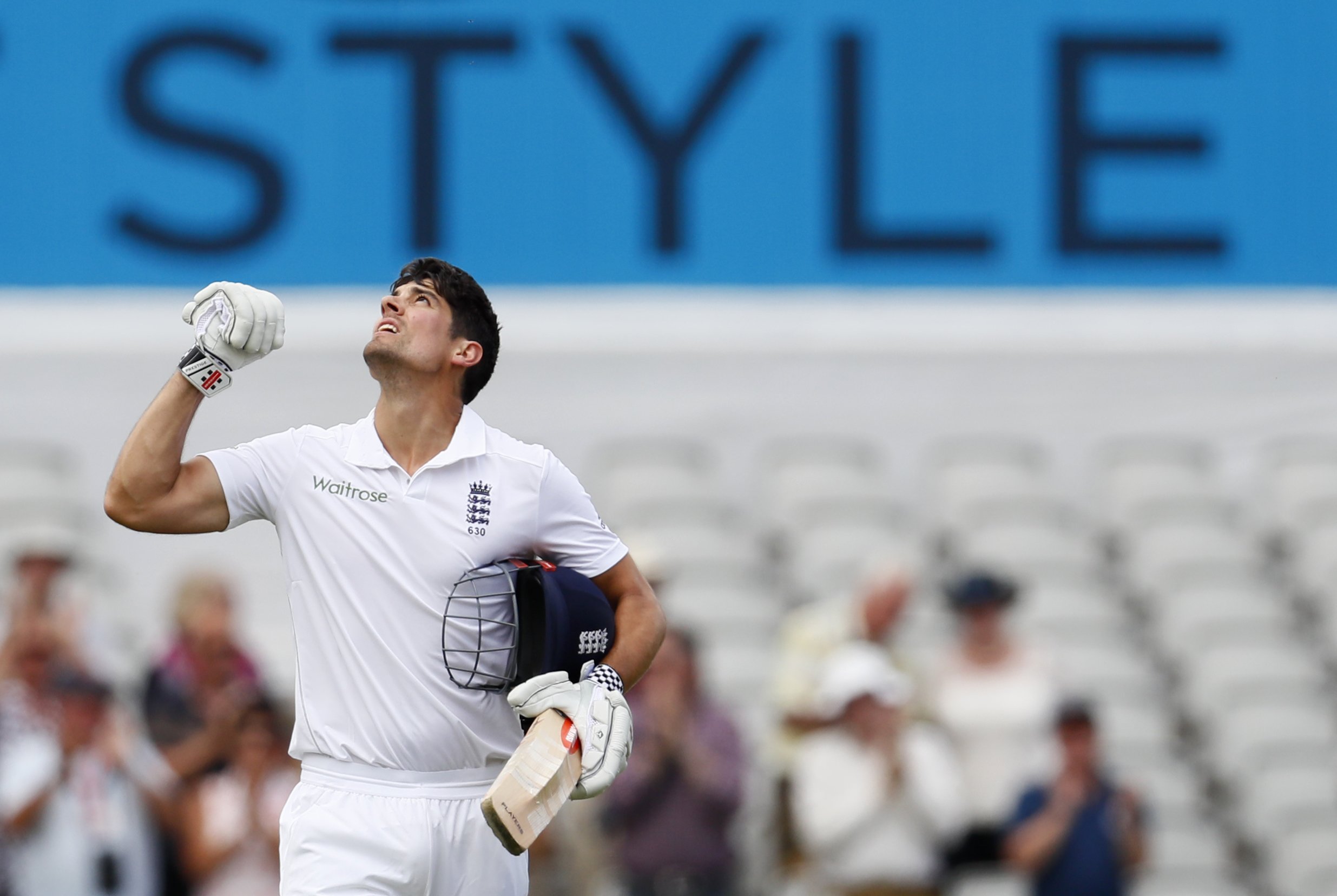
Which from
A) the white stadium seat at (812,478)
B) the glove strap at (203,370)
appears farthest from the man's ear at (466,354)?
the white stadium seat at (812,478)

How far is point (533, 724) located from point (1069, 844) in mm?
3452

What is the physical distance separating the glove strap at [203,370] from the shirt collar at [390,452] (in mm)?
308

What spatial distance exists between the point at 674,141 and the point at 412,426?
654 centimetres

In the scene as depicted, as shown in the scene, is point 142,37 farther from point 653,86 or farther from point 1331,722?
point 1331,722

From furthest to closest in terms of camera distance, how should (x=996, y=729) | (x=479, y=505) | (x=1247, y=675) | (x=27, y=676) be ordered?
(x=1247, y=675) → (x=996, y=729) → (x=27, y=676) → (x=479, y=505)

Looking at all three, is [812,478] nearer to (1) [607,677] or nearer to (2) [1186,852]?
(2) [1186,852]

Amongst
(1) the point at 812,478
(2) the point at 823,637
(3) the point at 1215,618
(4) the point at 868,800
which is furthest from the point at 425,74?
(4) the point at 868,800

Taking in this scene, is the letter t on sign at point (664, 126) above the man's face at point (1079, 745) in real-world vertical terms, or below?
above

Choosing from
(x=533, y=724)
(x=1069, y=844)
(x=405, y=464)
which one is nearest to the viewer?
(x=533, y=724)

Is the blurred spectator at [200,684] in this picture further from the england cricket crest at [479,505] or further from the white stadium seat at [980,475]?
the white stadium seat at [980,475]

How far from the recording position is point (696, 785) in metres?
6.71

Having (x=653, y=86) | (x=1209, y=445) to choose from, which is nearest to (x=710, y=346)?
(x=653, y=86)

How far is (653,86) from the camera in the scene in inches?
407

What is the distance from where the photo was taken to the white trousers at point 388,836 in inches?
149
